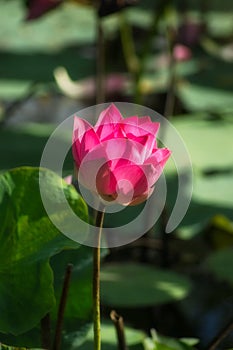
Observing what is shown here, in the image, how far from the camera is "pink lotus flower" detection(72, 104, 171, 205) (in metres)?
0.72

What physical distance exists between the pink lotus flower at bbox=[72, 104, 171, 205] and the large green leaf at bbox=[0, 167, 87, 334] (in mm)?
106

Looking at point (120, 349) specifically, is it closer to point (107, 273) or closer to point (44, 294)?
point (44, 294)

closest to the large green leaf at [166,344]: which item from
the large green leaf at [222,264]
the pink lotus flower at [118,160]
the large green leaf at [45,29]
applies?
the pink lotus flower at [118,160]

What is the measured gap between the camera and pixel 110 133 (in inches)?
28.7

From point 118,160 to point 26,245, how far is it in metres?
0.17

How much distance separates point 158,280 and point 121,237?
11.0 inches

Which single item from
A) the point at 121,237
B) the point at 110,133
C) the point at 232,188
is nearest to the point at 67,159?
the point at 121,237

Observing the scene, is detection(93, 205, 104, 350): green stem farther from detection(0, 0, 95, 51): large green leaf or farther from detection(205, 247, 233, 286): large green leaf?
detection(0, 0, 95, 51): large green leaf

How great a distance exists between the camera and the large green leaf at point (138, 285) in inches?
50.9

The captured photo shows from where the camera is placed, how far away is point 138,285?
1365 millimetres

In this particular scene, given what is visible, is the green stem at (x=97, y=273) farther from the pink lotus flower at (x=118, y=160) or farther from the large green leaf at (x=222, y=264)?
the large green leaf at (x=222, y=264)

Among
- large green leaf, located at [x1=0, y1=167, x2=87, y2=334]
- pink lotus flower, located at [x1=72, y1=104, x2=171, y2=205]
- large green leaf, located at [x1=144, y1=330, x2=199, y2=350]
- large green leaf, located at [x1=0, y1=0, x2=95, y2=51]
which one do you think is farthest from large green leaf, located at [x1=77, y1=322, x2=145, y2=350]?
large green leaf, located at [x1=0, y1=0, x2=95, y2=51]

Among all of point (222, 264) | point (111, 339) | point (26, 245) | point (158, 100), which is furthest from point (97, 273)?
point (158, 100)

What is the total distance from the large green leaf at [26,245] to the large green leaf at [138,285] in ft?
1.42
